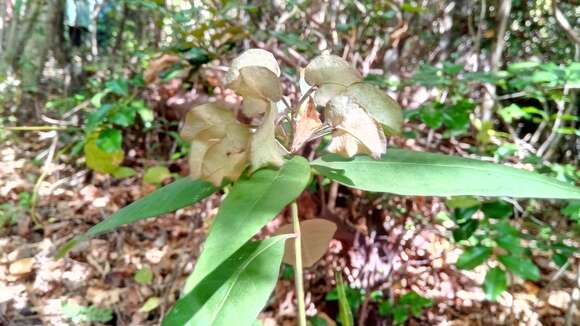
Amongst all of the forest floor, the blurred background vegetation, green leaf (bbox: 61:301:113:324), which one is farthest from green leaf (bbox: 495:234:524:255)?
green leaf (bbox: 61:301:113:324)

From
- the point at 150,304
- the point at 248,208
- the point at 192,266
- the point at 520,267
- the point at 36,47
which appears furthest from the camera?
the point at 36,47

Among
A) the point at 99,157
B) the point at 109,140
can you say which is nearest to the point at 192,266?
the point at 99,157

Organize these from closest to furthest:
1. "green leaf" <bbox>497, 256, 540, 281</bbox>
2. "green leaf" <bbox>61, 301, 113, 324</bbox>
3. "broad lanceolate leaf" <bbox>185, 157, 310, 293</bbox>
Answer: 1. "broad lanceolate leaf" <bbox>185, 157, 310, 293</bbox>
2. "green leaf" <bbox>497, 256, 540, 281</bbox>
3. "green leaf" <bbox>61, 301, 113, 324</bbox>

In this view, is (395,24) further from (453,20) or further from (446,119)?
(446,119)

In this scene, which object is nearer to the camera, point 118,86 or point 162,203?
point 162,203

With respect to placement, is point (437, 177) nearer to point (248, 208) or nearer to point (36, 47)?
point (248, 208)

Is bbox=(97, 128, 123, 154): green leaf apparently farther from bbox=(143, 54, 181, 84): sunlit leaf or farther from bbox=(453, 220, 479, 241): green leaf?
bbox=(453, 220, 479, 241): green leaf

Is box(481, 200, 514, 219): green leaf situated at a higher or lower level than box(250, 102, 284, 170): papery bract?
lower
